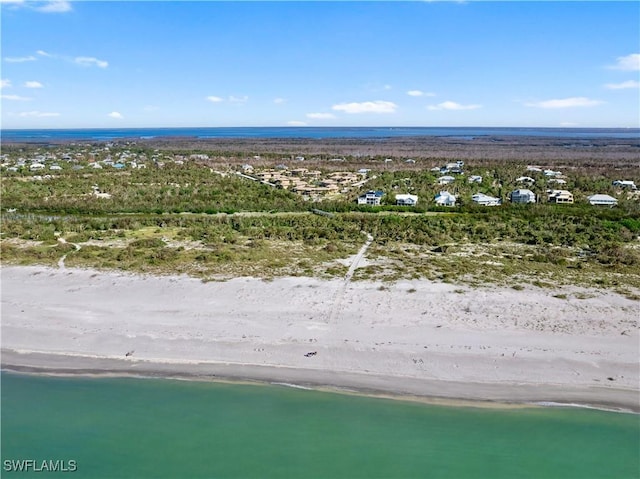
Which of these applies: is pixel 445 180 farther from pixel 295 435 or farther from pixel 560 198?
pixel 295 435

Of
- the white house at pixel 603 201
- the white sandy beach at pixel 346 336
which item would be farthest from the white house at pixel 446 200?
the white sandy beach at pixel 346 336

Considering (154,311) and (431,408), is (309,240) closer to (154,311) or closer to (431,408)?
(154,311)

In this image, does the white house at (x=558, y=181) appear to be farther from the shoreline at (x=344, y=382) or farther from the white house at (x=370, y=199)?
the shoreline at (x=344, y=382)

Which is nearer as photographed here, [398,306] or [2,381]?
[2,381]

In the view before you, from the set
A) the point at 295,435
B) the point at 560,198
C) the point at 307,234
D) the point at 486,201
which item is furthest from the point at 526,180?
the point at 295,435

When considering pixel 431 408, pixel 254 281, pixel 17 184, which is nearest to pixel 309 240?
pixel 254 281

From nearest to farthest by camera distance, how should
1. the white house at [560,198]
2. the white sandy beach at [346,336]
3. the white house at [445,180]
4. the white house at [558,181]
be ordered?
the white sandy beach at [346,336] < the white house at [560,198] < the white house at [558,181] < the white house at [445,180]

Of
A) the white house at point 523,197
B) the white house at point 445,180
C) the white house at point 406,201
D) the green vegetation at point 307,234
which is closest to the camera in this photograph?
the green vegetation at point 307,234
